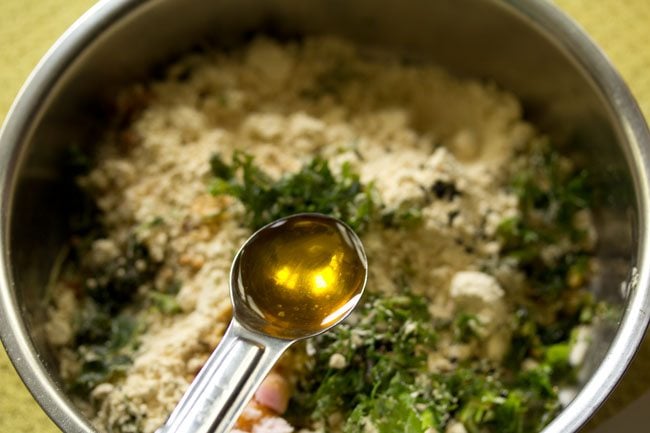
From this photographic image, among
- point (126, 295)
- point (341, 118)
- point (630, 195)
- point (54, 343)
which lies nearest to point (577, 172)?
point (630, 195)

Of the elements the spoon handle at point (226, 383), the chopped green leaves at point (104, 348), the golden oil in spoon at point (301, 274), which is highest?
the golden oil in spoon at point (301, 274)

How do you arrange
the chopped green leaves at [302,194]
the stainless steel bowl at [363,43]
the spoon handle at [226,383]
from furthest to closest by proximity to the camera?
the chopped green leaves at [302,194] → the stainless steel bowl at [363,43] → the spoon handle at [226,383]

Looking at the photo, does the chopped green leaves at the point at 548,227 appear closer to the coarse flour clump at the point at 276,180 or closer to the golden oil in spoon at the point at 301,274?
the coarse flour clump at the point at 276,180

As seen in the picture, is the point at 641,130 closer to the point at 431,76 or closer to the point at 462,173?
the point at 462,173

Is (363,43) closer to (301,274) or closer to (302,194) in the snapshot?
(302,194)

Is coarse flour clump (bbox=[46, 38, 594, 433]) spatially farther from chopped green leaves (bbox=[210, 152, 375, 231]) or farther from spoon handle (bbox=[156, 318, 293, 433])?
spoon handle (bbox=[156, 318, 293, 433])

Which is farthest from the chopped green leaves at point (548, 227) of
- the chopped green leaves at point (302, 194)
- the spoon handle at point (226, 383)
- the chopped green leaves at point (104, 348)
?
the chopped green leaves at point (104, 348)
